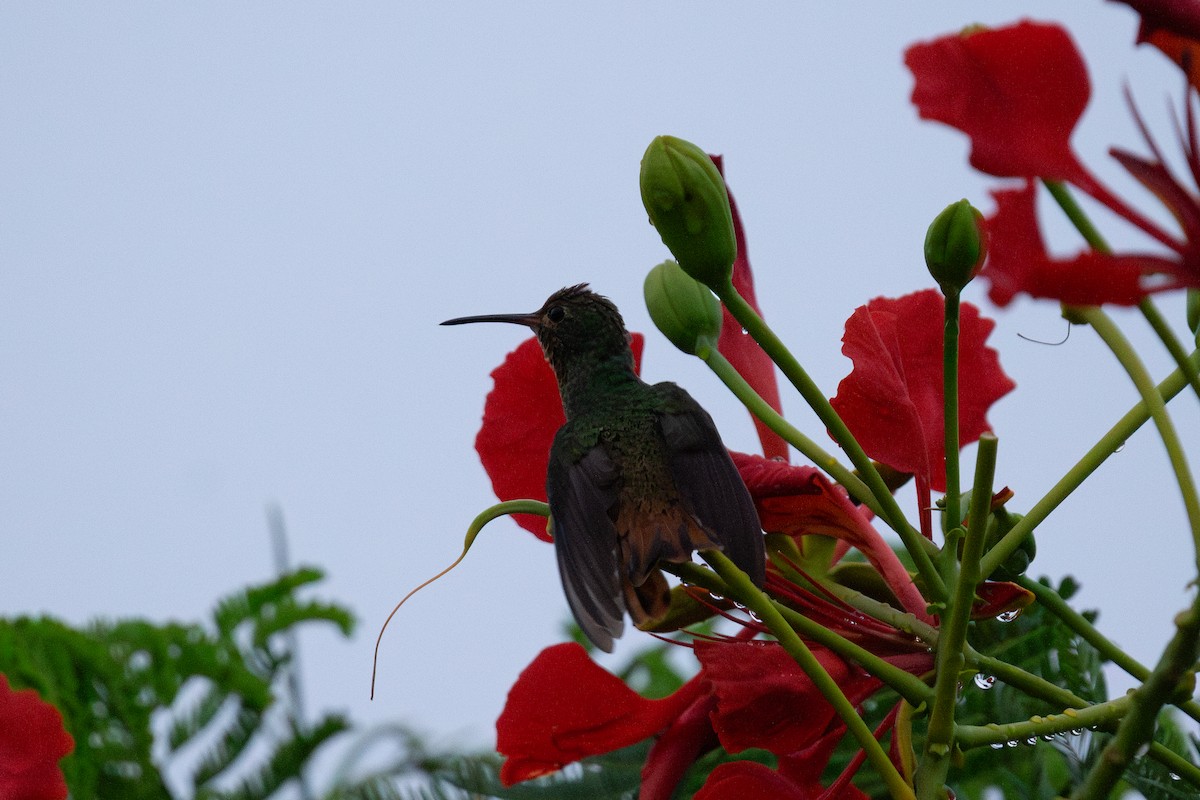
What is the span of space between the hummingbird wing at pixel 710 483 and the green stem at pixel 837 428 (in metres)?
0.15

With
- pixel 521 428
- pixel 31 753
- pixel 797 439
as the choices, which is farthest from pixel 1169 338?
pixel 31 753

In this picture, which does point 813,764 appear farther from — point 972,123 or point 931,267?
point 972,123

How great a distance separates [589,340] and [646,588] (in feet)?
1.81

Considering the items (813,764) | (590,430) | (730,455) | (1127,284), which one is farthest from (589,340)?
(1127,284)

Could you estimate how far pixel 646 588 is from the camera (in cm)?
122

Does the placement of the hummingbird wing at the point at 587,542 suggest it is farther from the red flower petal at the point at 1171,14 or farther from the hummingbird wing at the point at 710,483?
the red flower petal at the point at 1171,14

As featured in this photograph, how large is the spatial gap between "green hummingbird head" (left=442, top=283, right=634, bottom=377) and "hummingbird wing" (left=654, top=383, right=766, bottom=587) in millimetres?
229

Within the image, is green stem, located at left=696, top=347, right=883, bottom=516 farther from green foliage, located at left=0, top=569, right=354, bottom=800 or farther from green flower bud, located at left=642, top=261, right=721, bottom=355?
green foliage, located at left=0, top=569, right=354, bottom=800

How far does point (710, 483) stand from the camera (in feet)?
3.99

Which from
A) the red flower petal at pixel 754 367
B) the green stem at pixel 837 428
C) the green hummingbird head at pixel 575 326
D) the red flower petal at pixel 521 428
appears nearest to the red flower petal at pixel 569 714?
the red flower petal at pixel 521 428

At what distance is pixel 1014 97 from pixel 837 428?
259 millimetres

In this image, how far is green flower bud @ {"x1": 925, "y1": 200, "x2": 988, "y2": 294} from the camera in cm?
102

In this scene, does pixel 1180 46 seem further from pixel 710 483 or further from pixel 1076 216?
pixel 710 483

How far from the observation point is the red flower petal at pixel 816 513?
1130 millimetres
